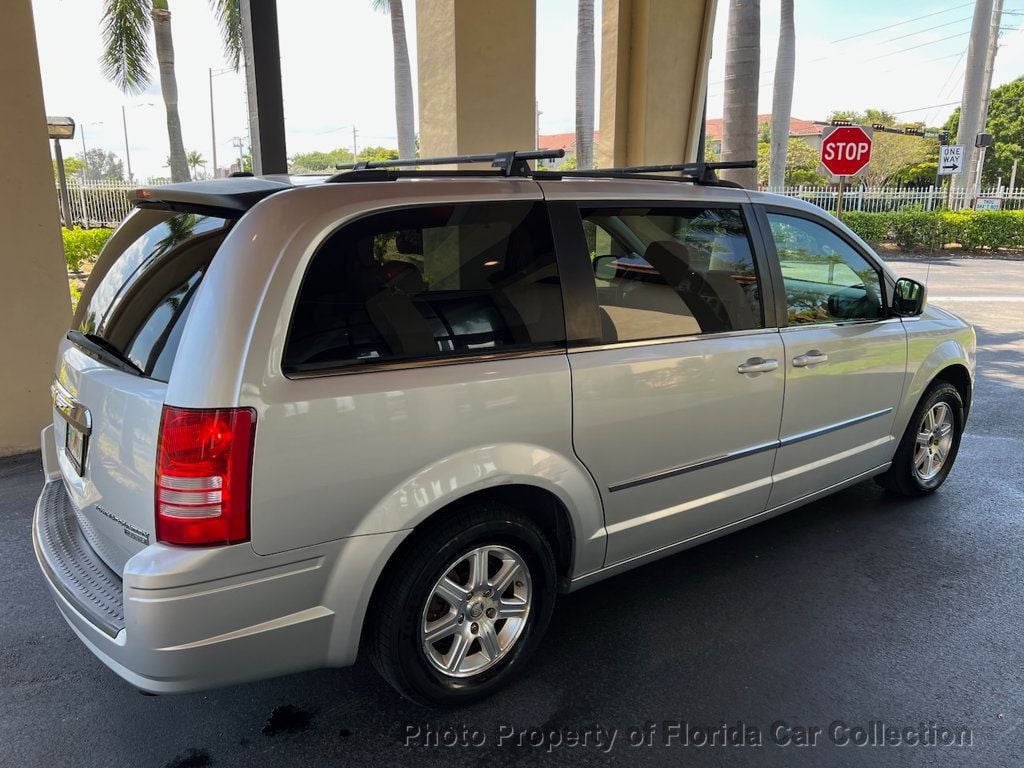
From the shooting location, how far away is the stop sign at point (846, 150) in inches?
489

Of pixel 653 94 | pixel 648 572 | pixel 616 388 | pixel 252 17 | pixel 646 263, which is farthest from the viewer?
pixel 653 94

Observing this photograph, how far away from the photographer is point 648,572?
387cm

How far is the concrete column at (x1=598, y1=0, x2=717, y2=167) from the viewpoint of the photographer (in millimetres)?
8969

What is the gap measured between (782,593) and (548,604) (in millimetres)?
1334

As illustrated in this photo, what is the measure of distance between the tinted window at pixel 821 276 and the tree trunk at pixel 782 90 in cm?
1933

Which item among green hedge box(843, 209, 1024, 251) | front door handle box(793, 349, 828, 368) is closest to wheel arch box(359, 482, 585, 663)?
front door handle box(793, 349, 828, 368)

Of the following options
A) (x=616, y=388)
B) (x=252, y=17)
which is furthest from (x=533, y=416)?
(x=252, y=17)

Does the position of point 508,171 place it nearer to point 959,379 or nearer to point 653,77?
point 959,379

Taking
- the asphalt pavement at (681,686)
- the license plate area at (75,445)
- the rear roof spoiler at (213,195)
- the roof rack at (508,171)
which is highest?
the roof rack at (508,171)

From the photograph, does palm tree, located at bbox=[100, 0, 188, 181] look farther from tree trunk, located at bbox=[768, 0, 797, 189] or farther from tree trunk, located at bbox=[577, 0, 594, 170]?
tree trunk, located at bbox=[768, 0, 797, 189]

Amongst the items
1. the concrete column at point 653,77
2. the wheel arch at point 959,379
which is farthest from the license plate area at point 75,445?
the concrete column at point 653,77

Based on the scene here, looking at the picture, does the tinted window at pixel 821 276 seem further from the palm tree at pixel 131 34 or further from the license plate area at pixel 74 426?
the palm tree at pixel 131 34

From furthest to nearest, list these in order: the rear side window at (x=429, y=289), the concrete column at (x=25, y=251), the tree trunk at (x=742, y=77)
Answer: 1. the tree trunk at (x=742, y=77)
2. the concrete column at (x=25, y=251)
3. the rear side window at (x=429, y=289)

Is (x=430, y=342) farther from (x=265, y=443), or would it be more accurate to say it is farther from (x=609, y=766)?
(x=609, y=766)
